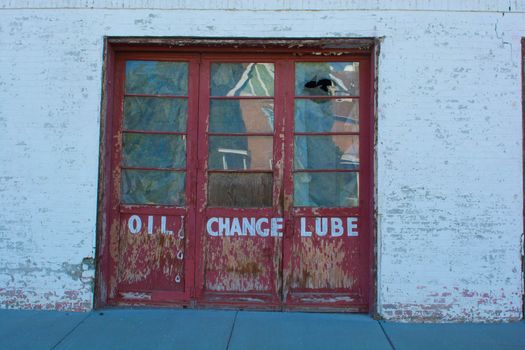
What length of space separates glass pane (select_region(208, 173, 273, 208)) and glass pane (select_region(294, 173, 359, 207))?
1.05 ft

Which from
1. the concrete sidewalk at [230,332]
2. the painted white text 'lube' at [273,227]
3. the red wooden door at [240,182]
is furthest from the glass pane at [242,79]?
the concrete sidewalk at [230,332]

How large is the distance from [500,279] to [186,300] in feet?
10.3

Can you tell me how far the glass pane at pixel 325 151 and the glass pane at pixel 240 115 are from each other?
16.7 inches

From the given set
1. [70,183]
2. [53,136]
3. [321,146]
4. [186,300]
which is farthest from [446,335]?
[53,136]

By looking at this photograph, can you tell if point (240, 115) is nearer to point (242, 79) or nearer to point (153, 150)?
point (242, 79)

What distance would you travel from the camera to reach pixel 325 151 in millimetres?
5324

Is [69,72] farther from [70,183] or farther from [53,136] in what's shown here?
[70,183]

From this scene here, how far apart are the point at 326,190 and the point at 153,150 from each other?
1.88m

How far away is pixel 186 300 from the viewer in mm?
5242

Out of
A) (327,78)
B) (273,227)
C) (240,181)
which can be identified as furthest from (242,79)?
(273,227)

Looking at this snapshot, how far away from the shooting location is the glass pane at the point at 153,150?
17.6ft

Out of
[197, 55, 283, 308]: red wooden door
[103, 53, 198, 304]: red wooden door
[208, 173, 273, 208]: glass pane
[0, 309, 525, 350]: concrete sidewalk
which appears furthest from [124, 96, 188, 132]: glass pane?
[0, 309, 525, 350]: concrete sidewalk

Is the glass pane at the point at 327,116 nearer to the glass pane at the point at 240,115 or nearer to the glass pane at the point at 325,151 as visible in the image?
the glass pane at the point at 325,151

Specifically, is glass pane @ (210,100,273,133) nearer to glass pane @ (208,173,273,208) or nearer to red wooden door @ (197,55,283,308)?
red wooden door @ (197,55,283,308)
